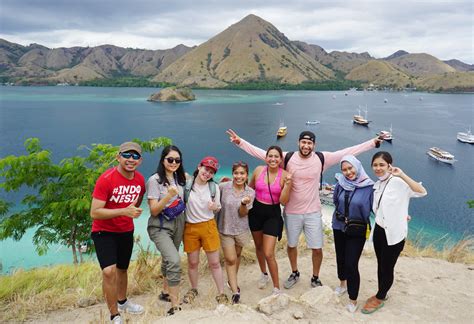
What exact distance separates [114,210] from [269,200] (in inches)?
70.6

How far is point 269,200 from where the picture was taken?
13.7 feet

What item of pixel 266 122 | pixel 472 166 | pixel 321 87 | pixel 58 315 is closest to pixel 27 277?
pixel 58 315

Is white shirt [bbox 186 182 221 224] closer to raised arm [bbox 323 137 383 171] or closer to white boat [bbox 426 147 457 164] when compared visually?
raised arm [bbox 323 137 383 171]

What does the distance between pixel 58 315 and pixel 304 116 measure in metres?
77.3

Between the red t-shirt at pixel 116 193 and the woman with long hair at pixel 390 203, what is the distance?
8.49 feet

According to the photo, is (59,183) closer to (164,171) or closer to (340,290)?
(164,171)

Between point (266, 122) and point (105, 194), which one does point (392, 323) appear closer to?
point (105, 194)

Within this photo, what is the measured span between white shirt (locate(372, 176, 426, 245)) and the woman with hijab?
7.0 inches

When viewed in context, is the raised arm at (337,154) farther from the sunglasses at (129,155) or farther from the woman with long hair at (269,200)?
the sunglasses at (129,155)

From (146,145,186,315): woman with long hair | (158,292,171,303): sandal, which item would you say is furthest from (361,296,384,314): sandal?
(158,292,171,303): sandal

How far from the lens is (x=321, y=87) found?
178375 millimetres

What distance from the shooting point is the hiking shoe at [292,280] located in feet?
15.6

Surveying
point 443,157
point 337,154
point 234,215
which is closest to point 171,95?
point 443,157

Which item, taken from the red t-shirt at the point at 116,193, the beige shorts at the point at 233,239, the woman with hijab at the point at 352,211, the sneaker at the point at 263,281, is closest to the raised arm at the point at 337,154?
the woman with hijab at the point at 352,211
